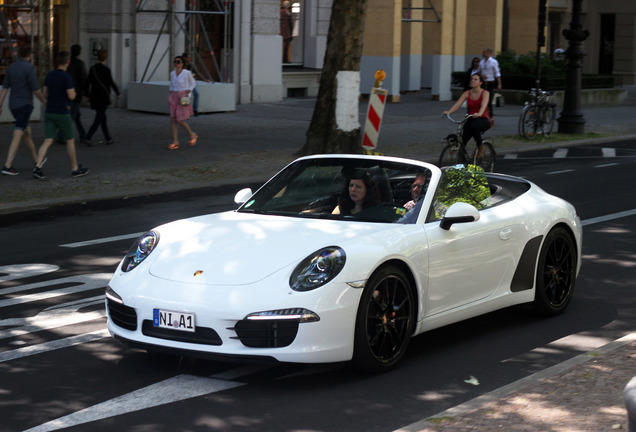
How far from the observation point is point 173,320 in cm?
593

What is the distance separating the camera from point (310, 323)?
584cm

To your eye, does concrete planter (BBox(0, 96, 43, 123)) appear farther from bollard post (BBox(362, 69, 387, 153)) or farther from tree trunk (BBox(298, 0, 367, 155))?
bollard post (BBox(362, 69, 387, 153))

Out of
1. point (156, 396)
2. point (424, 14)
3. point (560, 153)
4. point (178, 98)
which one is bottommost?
point (156, 396)

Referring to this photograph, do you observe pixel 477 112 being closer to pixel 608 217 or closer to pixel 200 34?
pixel 608 217

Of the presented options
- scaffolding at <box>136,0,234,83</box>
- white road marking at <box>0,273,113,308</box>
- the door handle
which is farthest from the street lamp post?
the door handle

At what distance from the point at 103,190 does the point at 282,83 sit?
18.3 metres

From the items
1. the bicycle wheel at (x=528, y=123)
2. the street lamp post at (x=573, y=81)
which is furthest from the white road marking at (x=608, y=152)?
the street lamp post at (x=573, y=81)

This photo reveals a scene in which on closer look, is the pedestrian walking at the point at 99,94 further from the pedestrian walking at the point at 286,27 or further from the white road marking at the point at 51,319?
the pedestrian walking at the point at 286,27

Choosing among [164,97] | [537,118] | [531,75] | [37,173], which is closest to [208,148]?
[37,173]

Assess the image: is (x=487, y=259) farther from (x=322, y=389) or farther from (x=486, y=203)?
(x=322, y=389)

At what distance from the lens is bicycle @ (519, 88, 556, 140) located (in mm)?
23406

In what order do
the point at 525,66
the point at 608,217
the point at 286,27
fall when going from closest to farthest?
1. the point at 608,217
2. the point at 286,27
3. the point at 525,66

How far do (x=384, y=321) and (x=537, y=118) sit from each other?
60.1 feet

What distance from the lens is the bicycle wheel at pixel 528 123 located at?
23344 mm
